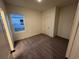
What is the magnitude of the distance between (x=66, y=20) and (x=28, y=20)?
3035 millimetres

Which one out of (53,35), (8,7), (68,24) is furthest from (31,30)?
(68,24)

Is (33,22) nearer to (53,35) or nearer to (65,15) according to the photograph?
(53,35)

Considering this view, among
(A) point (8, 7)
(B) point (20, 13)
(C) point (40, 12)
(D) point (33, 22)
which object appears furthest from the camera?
(C) point (40, 12)

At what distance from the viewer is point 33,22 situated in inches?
157

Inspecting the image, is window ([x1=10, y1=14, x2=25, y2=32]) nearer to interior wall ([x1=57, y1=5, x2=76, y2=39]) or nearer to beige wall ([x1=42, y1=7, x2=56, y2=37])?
beige wall ([x1=42, y1=7, x2=56, y2=37])

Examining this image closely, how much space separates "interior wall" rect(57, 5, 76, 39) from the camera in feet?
9.73

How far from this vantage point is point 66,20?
327 centimetres

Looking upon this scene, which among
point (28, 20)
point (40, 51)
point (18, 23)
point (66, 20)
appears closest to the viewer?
point (40, 51)

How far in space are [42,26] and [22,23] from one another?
213 centimetres

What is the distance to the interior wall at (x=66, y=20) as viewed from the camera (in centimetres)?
297

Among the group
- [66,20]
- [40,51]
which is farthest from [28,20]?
[66,20]

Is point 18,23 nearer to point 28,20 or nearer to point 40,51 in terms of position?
point 28,20

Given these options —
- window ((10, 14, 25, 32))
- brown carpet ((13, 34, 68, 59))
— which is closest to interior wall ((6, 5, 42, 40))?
window ((10, 14, 25, 32))

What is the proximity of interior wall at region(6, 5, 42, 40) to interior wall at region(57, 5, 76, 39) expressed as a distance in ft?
6.65
